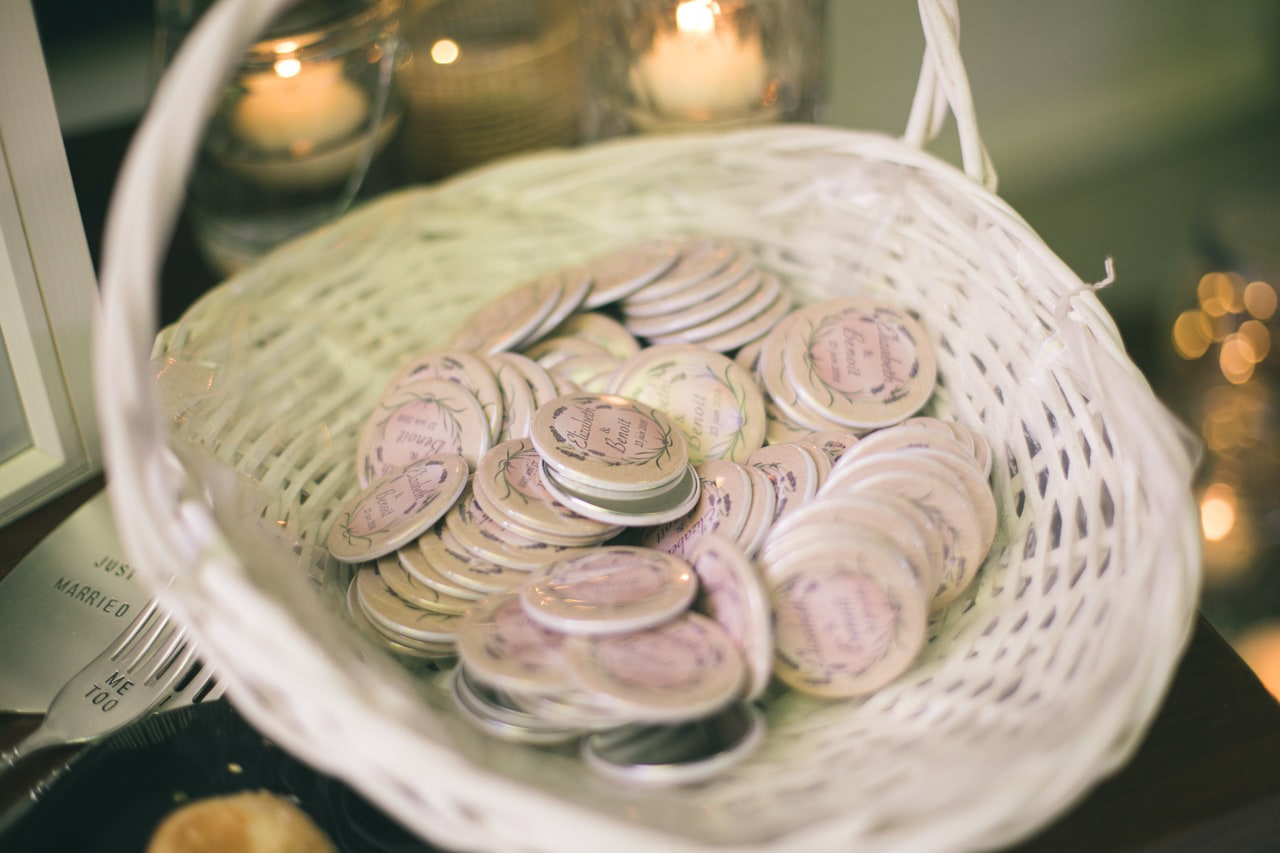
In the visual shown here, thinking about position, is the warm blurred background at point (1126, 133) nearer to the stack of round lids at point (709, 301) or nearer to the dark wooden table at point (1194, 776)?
the stack of round lids at point (709, 301)

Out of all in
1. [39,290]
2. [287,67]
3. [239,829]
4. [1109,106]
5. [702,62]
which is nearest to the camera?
[239,829]

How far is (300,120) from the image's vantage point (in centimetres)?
120

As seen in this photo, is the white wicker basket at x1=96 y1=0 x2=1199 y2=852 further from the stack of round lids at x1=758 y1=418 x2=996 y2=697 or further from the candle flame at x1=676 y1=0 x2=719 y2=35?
the candle flame at x1=676 y1=0 x2=719 y2=35

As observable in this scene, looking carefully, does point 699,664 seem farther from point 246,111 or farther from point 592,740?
point 246,111

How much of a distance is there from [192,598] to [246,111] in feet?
2.57

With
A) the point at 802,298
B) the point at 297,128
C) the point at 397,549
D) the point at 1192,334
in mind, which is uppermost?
the point at 297,128

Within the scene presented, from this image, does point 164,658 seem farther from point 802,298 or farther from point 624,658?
point 802,298

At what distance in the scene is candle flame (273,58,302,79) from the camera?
1.14m

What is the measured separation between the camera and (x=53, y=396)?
946mm

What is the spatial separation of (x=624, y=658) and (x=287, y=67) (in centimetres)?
83

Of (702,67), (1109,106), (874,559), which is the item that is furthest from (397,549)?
(1109,106)

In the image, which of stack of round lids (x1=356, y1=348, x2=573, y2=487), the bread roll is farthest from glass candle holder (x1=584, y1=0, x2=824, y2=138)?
the bread roll

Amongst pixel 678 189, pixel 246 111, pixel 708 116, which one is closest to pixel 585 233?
pixel 678 189

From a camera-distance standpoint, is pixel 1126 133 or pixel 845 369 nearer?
pixel 845 369
